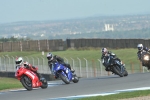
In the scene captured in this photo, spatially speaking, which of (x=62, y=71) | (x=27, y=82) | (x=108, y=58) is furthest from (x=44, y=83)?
(x=108, y=58)

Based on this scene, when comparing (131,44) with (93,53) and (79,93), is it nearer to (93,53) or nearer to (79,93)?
(93,53)

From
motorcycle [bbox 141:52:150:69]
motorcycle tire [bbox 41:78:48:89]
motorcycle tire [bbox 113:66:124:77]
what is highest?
motorcycle [bbox 141:52:150:69]

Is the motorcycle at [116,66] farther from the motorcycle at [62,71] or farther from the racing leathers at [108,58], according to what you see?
the motorcycle at [62,71]

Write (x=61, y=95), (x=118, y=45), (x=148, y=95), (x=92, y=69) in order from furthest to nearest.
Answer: (x=118, y=45), (x=92, y=69), (x=61, y=95), (x=148, y=95)

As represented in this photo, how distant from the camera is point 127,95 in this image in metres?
17.1

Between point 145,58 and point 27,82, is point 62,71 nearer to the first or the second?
point 27,82

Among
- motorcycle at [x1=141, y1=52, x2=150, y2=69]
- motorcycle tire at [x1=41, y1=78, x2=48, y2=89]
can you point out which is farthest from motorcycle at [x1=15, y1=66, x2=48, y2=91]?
motorcycle at [x1=141, y1=52, x2=150, y2=69]

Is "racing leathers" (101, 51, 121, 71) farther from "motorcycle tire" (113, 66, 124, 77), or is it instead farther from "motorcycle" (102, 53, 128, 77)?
"motorcycle tire" (113, 66, 124, 77)

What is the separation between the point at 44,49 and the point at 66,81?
187 feet

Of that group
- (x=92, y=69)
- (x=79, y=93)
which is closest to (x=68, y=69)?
(x=79, y=93)

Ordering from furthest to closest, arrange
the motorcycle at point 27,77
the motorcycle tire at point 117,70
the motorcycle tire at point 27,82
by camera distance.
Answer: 1. the motorcycle tire at point 117,70
2. the motorcycle tire at point 27,82
3. the motorcycle at point 27,77

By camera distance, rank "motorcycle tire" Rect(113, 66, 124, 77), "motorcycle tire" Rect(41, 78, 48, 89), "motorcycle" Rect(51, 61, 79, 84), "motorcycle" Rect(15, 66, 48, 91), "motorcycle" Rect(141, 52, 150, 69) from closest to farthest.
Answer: "motorcycle" Rect(15, 66, 48, 91), "motorcycle tire" Rect(41, 78, 48, 89), "motorcycle" Rect(51, 61, 79, 84), "motorcycle tire" Rect(113, 66, 124, 77), "motorcycle" Rect(141, 52, 150, 69)

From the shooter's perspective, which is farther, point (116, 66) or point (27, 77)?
point (116, 66)

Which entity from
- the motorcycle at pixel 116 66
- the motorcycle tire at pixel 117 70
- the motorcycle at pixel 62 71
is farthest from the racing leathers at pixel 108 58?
the motorcycle at pixel 62 71
